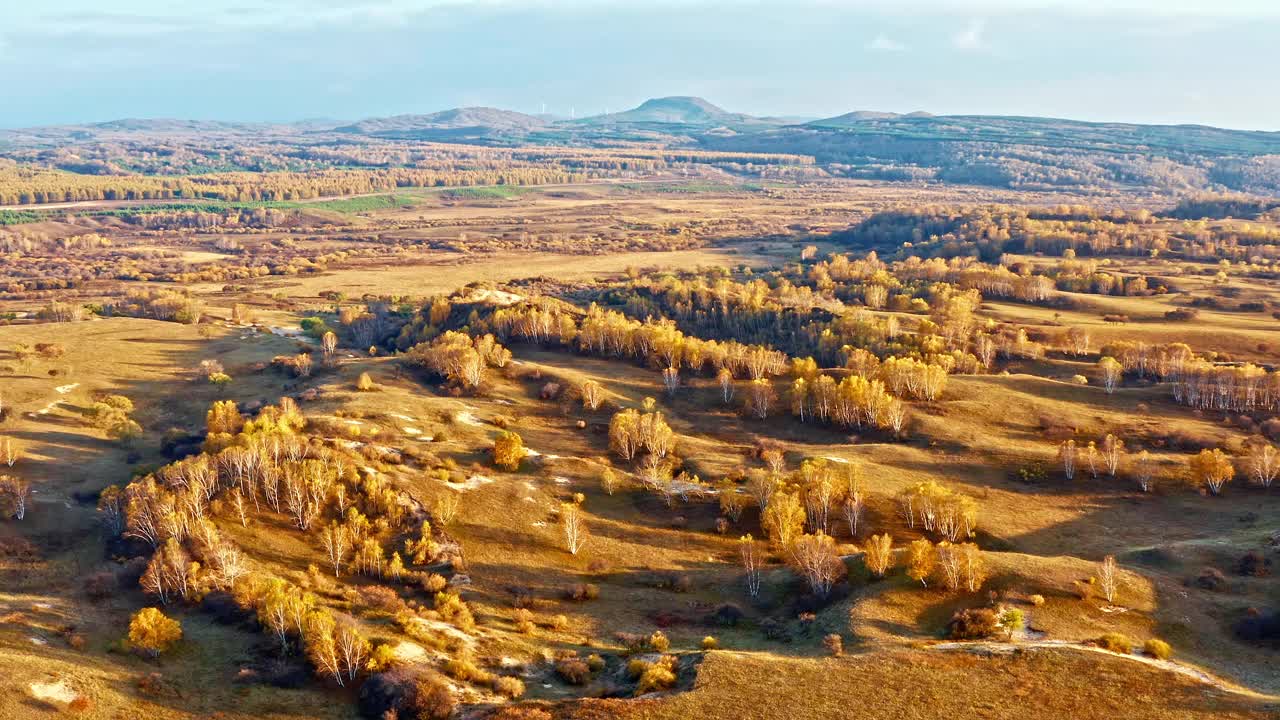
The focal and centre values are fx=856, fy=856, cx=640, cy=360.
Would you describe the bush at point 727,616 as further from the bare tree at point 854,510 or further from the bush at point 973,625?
the bare tree at point 854,510

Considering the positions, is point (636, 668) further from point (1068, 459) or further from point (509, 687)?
point (1068, 459)

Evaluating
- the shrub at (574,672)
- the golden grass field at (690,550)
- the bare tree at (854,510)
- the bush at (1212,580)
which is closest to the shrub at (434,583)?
the golden grass field at (690,550)

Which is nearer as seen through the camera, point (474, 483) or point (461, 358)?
point (474, 483)

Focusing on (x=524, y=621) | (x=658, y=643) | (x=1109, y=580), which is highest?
(x=1109, y=580)

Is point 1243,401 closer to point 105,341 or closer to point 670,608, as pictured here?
point 670,608

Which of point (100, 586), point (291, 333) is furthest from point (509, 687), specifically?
point (291, 333)

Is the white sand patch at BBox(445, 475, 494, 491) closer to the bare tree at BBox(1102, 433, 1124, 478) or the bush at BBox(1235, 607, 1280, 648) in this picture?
the bush at BBox(1235, 607, 1280, 648)

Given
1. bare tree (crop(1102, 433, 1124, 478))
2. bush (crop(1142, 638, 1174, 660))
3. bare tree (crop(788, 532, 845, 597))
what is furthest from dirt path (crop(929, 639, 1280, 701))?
bare tree (crop(1102, 433, 1124, 478))

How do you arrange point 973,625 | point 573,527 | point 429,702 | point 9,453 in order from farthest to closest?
1. point 9,453
2. point 573,527
3. point 973,625
4. point 429,702
